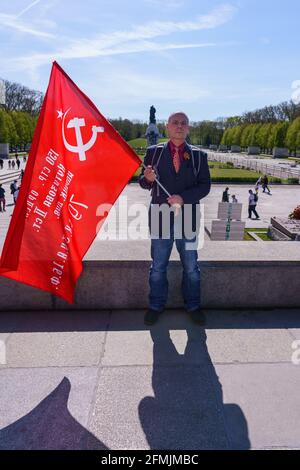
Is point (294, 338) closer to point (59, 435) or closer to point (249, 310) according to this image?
point (249, 310)

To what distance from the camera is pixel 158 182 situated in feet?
10.8

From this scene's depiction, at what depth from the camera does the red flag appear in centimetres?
313

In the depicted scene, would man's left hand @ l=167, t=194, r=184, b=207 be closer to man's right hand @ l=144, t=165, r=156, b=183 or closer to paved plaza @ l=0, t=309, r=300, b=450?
man's right hand @ l=144, t=165, r=156, b=183

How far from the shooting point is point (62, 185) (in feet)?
10.5

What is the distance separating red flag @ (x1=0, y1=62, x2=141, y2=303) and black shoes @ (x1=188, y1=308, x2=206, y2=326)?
1.18m

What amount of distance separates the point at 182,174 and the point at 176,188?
134 millimetres

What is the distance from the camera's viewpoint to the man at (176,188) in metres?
3.34

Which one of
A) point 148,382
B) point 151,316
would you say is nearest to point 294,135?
point 151,316

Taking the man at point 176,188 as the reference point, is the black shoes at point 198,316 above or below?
below

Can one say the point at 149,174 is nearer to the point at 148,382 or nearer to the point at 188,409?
the point at 148,382

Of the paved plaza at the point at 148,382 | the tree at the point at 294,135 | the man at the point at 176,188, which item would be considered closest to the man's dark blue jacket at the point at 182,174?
the man at the point at 176,188

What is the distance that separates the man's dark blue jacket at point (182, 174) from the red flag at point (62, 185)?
258 millimetres

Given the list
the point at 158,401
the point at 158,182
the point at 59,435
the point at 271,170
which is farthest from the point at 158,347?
the point at 271,170

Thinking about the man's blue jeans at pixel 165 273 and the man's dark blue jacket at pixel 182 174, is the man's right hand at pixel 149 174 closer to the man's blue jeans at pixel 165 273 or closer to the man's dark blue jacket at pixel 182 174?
the man's dark blue jacket at pixel 182 174
